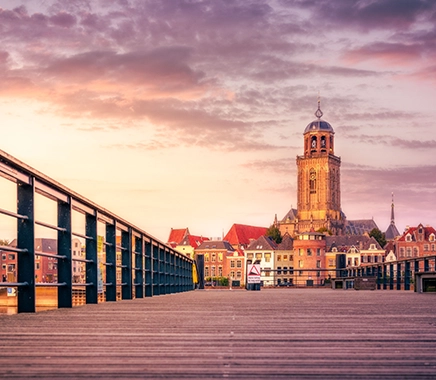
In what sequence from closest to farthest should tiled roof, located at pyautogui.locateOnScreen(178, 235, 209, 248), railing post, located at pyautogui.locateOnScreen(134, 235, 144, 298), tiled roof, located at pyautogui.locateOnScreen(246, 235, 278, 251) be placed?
1. railing post, located at pyautogui.locateOnScreen(134, 235, 144, 298)
2. tiled roof, located at pyautogui.locateOnScreen(246, 235, 278, 251)
3. tiled roof, located at pyautogui.locateOnScreen(178, 235, 209, 248)

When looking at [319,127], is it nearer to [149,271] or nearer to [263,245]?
[263,245]

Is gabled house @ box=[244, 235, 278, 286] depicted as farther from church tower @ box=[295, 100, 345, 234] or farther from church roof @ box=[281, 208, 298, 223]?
church tower @ box=[295, 100, 345, 234]

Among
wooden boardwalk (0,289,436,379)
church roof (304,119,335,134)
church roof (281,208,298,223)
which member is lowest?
wooden boardwalk (0,289,436,379)

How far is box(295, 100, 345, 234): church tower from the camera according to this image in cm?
15538

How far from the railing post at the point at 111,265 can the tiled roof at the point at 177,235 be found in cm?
11540

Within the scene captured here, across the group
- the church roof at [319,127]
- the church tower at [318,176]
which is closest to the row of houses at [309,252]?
the church tower at [318,176]

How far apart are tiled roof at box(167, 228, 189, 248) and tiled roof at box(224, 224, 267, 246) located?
7.15m

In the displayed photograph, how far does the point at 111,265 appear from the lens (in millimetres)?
8367

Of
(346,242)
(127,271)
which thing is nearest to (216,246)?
(346,242)

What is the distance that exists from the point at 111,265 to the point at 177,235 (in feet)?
391

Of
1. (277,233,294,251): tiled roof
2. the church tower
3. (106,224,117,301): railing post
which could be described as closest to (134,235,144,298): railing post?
(106,224,117,301): railing post

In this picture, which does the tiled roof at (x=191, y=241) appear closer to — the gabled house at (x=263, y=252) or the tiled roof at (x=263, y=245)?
the tiled roof at (x=263, y=245)

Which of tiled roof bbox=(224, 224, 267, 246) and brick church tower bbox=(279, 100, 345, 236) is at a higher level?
brick church tower bbox=(279, 100, 345, 236)

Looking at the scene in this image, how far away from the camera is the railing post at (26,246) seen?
5.22m
